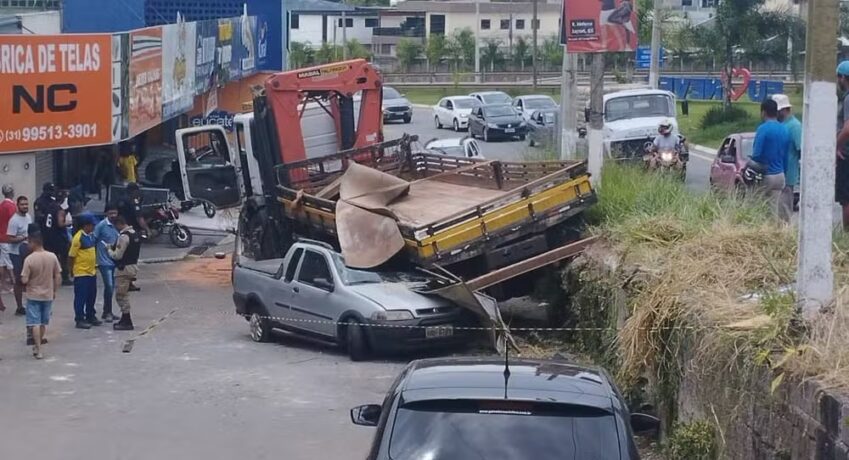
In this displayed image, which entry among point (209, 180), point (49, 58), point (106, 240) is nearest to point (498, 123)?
point (209, 180)

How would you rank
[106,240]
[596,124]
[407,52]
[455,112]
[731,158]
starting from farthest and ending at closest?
[407,52] < [455,112] < [731,158] < [596,124] < [106,240]

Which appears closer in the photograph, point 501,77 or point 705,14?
point 501,77

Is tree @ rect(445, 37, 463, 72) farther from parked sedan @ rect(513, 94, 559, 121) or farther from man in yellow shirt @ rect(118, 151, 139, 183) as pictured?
man in yellow shirt @ rect(118, 151, 139, 183)

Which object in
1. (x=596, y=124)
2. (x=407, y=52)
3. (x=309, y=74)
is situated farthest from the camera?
(x=407, y=52)

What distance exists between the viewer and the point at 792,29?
50.7 metres

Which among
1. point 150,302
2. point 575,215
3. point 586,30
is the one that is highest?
point 586,30

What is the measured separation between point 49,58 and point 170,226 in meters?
5.96

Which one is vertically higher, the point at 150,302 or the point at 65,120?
the point at 65,120

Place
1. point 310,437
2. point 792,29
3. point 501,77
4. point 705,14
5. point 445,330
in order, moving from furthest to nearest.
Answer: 1. point 705,14
2. point 501,77
3. point 792,29
4. point 445,330
5. point 310,437

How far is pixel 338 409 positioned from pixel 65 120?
36.9 ft

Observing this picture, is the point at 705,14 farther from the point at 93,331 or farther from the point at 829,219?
the point at 829,219

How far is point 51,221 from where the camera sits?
2228 cm

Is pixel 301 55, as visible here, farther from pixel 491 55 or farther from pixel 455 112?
pixel 455 112

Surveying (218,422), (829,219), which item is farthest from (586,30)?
(829,219)
